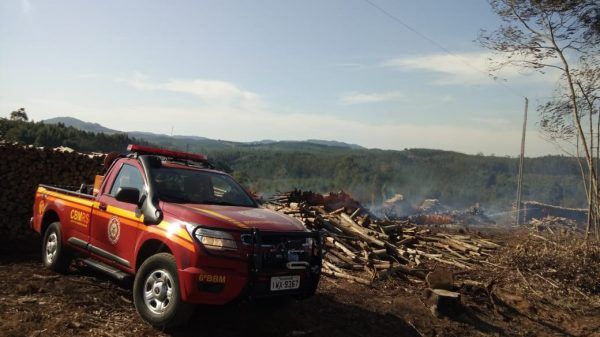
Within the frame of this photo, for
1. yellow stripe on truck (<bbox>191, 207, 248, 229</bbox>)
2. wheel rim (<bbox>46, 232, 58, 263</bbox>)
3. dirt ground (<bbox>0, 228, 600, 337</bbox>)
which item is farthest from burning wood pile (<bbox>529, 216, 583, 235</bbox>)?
wheel rim (<bbox>46, 232, 58, 263</bbox>)

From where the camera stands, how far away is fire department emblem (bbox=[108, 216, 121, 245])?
6043 mm

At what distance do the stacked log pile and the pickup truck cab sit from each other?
4474 mm

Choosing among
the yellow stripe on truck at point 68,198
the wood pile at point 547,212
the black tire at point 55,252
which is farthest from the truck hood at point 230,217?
the wood pile at point 547,212

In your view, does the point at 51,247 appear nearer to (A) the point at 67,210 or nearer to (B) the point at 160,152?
(A) the point at 67,210

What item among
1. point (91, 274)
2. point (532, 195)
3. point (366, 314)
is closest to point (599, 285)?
point (366, 314)

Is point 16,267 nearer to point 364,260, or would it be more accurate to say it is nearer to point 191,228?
point 191,228

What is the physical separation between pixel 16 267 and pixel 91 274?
4.70 ft

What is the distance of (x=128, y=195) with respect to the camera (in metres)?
5.61

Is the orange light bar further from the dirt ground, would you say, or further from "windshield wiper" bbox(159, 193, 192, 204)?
the dirt ground

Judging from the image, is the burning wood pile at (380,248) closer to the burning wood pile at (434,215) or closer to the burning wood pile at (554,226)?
the burning wood pile at (554,226)

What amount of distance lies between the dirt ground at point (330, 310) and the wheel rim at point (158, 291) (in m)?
0.28

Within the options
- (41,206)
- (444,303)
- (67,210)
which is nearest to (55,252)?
(67,210)

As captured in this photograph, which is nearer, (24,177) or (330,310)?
(330,310)

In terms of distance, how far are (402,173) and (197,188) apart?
62.2 meters
